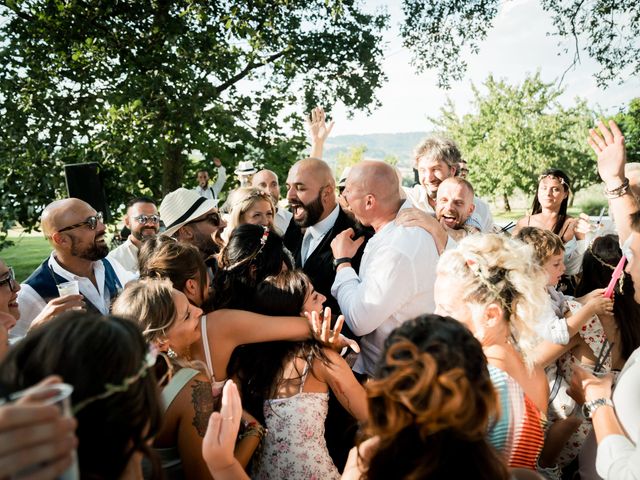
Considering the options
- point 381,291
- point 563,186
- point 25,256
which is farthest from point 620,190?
point 25,256

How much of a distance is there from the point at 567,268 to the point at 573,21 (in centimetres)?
555

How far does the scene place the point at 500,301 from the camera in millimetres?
1923

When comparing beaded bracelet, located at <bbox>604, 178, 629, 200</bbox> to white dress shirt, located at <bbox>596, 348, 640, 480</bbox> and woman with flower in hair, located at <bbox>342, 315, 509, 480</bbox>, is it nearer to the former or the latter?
white dress shirt, located at <bbox>596, 348, 640, 480</bbox>

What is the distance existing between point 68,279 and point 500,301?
2997 millimetres

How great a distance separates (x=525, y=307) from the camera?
1935 millimetres

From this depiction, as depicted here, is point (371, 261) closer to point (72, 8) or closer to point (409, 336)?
point (409, 336)

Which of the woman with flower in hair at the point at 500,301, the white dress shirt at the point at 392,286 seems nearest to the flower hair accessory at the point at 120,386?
the woman with flower in hair at the point at 500,301

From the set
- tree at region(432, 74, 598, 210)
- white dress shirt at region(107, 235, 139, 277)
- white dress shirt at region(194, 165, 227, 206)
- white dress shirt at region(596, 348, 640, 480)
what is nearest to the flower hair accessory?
white dress shirt at region(596, 348, 640, 480)

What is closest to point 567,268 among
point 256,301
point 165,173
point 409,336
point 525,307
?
point 525,307

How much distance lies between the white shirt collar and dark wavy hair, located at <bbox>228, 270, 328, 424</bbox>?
135 cm

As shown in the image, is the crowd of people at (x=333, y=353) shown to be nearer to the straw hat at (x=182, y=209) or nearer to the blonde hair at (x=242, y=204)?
the blonde hair at (x=242, y=204)

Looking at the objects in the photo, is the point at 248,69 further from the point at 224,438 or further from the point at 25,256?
the point at 25,256

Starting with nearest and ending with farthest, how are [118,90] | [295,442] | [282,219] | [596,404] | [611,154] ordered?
[596,404] → [295,442] → [611,154] → [282,219] → [118,90]

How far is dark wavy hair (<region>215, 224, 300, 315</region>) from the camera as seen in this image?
2514 millimetres
